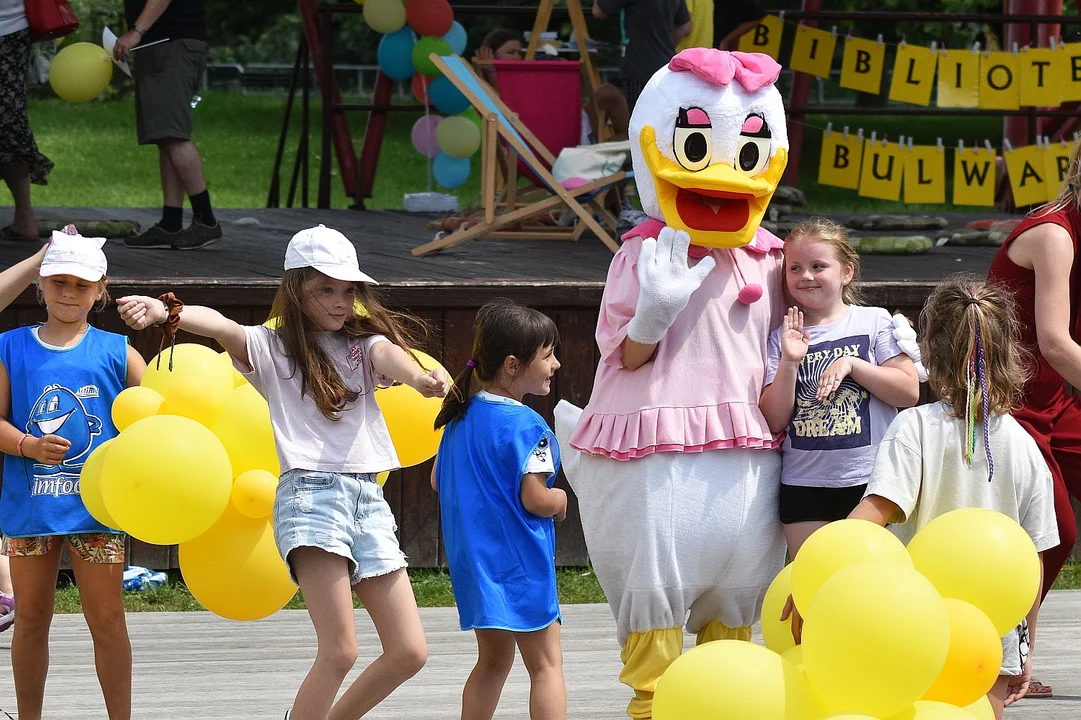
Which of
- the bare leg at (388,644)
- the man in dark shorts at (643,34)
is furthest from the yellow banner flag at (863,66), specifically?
the bare leg at (388,644)

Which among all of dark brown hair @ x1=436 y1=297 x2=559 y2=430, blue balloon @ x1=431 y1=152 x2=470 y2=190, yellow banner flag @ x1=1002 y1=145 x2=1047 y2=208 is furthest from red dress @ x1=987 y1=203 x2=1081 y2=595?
blue balloon @ x1=431 y1=152 x2=470 y2=190

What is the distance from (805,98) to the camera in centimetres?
1048

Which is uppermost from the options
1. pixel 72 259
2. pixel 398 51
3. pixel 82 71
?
pixel 72 259

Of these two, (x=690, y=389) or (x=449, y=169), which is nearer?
(x=690, y=389)

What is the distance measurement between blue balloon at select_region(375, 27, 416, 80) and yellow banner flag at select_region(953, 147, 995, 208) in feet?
11.3

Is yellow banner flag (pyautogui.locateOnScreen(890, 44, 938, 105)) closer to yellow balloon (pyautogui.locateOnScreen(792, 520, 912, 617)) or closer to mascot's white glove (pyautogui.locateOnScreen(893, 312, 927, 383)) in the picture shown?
mascot's white glove (pyautogui.locateOnScreen(893, 312, 927, 383))

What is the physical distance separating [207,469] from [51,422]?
501 mm

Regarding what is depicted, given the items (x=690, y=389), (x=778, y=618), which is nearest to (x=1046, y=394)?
(x=690, y=389)

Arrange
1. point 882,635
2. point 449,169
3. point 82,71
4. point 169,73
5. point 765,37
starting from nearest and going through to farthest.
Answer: point 882,635 → point 169,73 → point 82,71 → point 765,37 → point 449,169

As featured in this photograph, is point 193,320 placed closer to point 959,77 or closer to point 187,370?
point 187,370

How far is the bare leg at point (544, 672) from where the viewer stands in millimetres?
3273

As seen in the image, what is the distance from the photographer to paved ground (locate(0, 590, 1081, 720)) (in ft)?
13.0

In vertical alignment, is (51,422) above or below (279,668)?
above

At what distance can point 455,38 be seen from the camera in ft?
30.8
